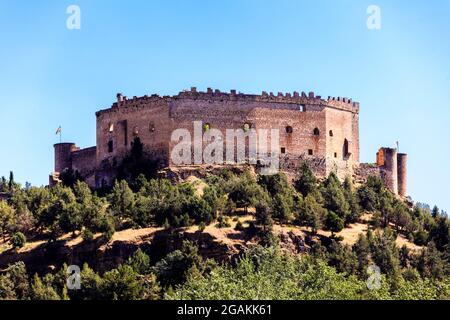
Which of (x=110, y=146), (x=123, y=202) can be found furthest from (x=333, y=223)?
(x=110, y=146)

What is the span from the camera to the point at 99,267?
2313 inches

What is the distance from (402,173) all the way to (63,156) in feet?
67.0

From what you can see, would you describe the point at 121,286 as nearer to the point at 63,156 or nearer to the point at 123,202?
the point at 123,202

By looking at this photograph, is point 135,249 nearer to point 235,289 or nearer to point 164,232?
point 164,232

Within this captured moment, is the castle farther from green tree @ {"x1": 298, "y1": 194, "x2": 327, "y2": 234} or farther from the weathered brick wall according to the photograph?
green tree @ {"x1": 298, "y1": 194, "x2": 327, "y2": 234}

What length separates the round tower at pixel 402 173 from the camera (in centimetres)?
7231

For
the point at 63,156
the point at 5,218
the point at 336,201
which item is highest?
the point at 63,156

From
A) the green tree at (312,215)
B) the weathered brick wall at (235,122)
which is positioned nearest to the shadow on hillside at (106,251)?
the green tree at (312,215)

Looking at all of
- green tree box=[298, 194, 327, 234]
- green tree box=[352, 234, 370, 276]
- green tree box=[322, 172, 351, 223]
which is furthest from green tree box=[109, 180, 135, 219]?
green tree box=[352, 234, 370, 276]

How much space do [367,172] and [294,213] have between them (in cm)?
1025

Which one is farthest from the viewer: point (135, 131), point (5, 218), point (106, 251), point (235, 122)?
point (135, 131)

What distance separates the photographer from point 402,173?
7256 cm

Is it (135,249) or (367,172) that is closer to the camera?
A: (135,249)
